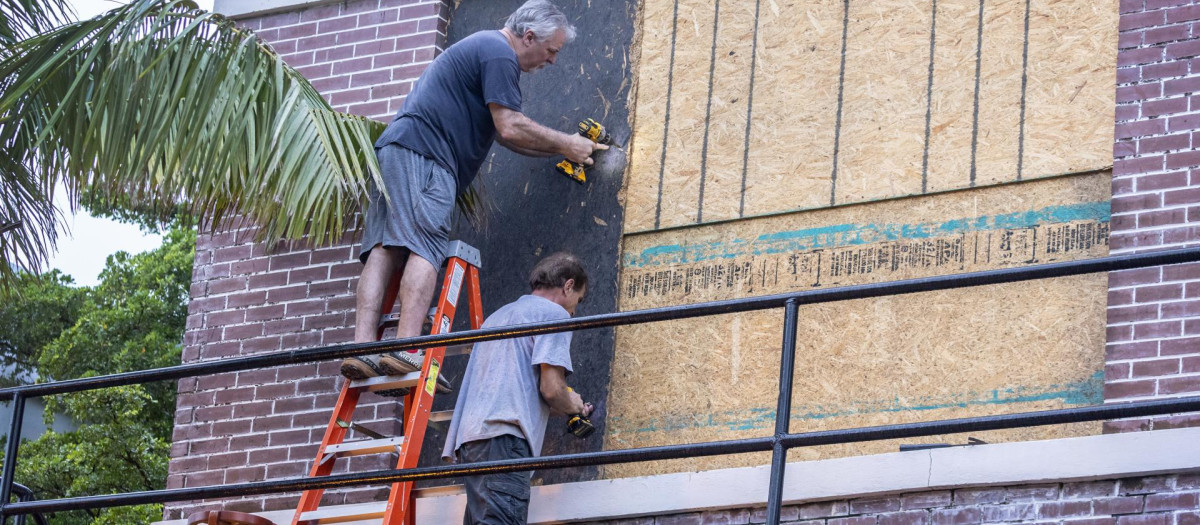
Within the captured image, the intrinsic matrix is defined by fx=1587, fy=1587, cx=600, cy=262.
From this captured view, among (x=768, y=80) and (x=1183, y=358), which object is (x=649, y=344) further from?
(x=1183, y=358)

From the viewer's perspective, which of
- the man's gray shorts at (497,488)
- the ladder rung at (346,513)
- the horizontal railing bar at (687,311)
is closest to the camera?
the horizontal railing bar at (687,311)

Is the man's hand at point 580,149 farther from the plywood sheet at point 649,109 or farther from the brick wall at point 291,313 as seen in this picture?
the brick wall at point 291,313

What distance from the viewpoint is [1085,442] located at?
5805 millimetres

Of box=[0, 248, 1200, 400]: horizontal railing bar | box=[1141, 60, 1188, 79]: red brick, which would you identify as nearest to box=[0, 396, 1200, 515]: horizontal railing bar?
box=[0, 248, 1200, 400]: horizontal railing bar

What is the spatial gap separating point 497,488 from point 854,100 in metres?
2.56

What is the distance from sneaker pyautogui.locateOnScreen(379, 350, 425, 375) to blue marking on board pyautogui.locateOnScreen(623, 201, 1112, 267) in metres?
1.41

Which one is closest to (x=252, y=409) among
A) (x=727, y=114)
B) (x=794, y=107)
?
(x=727, y=114)

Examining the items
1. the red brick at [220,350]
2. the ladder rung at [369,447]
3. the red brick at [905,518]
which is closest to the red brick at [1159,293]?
the red brick at [905,518]

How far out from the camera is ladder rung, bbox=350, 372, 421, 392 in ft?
21.3

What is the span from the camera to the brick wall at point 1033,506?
221 inches

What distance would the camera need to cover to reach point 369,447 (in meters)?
6.43

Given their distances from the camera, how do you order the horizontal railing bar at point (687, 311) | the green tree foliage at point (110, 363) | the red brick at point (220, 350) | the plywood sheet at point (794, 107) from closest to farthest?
the horizontal railing bar at point (687, 311) → the plywood sheet at point (794, 107) → the red brick at point (220, 350) → the green tree foliage at point (110, 363)

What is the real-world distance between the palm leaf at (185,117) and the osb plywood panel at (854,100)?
1.52m

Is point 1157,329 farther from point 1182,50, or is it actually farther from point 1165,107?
point 1182,50
